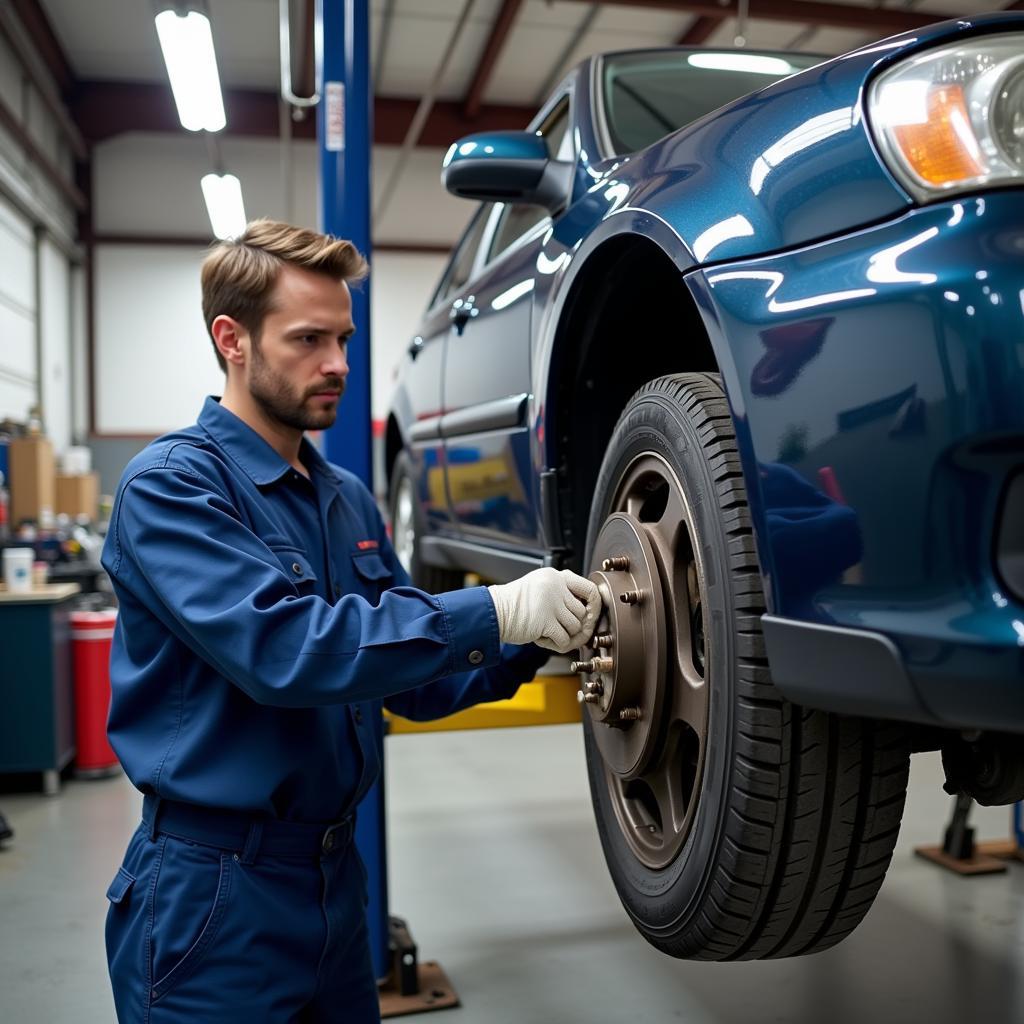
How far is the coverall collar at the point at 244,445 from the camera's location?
146 cm

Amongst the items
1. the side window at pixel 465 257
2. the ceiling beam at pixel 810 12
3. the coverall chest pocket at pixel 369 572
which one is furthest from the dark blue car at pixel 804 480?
the ceiling beam at pixel 810 12

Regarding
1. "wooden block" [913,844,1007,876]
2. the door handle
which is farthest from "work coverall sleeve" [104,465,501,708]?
"wooden block" [913,844,1007,876]

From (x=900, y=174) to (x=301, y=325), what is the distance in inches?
33.0

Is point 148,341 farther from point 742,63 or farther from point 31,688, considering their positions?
point 742,63

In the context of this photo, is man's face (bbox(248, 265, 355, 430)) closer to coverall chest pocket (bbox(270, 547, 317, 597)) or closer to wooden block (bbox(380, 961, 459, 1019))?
coverall chest pocket (bbox(270, 547, 317, 597))

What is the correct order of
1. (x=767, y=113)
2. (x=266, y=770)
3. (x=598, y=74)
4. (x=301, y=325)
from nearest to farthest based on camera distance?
1. (x=767, y=113)
2. (x=266, y=770)
3. (x=301, y=325)
4. (x=598, y=74)

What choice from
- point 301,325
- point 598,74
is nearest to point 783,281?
point 301,325

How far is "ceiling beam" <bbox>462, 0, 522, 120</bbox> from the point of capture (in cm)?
795

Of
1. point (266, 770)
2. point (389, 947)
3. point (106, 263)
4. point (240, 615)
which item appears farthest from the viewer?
point (106, 263)

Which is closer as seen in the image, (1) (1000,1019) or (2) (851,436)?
(2) (851,436)

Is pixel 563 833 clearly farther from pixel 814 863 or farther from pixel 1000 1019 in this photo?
pixel 814 863

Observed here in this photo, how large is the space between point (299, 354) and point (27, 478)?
20.0ft

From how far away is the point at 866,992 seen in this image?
2.21 meters

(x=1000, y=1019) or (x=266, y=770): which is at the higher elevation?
(x=266, y=770)
